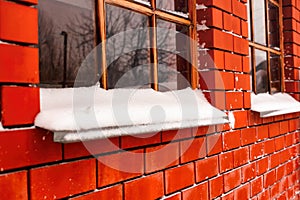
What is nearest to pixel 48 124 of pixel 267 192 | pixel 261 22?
pixel 267 192

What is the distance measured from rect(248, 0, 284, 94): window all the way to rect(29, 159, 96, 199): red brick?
1552 millimetres

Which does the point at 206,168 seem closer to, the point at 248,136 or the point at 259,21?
the point at 248,136

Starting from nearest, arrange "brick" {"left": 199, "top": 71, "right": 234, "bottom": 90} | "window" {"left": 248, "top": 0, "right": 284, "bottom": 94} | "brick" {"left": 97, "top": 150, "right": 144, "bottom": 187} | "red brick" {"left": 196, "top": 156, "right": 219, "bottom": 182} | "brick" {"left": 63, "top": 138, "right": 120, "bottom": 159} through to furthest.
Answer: "brick" {"left": 63, "top": 138, "right": 120, "bottom": 159}
"brick" {"left": 97, "top": 150, "right": 144, "bottom": 187}
"red brick" {"left": 196, "top": 156, "right": 219, "bottom": 182}
"brick" {"left": 199, "top": 71, "right": 234, "bottom": 90}
"window" {"left": 248, "top": 0, "right": 284, "bottom": 94}

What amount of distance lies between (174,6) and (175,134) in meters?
0.59

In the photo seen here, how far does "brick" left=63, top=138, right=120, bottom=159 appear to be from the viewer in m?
1.07

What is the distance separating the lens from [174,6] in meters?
1.76

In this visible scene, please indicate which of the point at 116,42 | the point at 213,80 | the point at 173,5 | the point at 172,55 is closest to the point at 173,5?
the point at 173,5

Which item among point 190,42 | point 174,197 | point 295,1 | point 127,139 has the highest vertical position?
point 295,1

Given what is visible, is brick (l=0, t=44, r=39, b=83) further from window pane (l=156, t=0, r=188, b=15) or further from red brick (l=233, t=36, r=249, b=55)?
A: red brick (l=233, t=36, r=249, b=55)

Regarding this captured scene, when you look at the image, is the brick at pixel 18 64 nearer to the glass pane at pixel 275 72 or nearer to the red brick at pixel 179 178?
the red brick at pixel 179 178

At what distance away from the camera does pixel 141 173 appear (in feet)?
4.41

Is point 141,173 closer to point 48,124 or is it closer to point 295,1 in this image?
point 48,124

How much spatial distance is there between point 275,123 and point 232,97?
2.29 ft

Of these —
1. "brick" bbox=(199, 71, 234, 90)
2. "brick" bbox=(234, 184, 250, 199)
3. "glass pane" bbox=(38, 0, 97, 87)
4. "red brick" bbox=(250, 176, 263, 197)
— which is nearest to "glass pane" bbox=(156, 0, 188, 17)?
"brick" bbox=(199, 71, 234, 90)
